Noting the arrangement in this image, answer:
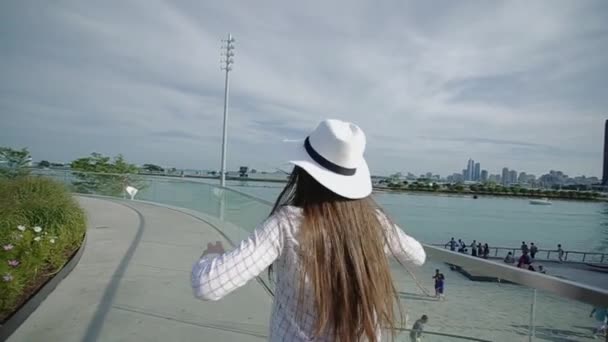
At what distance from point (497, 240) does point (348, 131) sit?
71789 millimetres

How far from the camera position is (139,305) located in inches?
128

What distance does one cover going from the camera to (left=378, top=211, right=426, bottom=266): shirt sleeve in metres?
1.14

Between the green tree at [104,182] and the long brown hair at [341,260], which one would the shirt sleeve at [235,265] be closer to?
the long brown hair at [341,260]

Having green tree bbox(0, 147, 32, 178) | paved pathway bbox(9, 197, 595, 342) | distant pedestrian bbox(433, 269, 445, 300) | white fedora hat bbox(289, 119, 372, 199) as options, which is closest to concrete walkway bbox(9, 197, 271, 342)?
paved pathway bbox(9, 197, 595, 342)

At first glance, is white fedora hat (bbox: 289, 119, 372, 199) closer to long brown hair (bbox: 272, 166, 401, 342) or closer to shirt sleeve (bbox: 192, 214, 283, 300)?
long brown hair (bbox: 272, 166, 401, 342)

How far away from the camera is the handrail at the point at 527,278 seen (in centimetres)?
118

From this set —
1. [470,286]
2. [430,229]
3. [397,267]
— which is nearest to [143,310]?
[397,267]

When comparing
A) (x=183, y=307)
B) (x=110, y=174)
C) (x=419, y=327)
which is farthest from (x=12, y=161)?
(x=419, y=327)

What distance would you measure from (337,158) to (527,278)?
1066mm

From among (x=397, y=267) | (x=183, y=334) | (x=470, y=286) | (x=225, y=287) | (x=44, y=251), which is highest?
(x=225, y=287)

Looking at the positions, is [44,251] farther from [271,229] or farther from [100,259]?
[271,229]

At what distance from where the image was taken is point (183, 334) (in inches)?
110

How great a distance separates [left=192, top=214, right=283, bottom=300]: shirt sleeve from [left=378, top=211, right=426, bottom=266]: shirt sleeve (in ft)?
1.22

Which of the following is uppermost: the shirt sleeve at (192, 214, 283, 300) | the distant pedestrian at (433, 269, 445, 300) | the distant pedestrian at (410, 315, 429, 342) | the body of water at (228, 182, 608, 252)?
the shirt sleeve at (192, 214, 283, 300)
